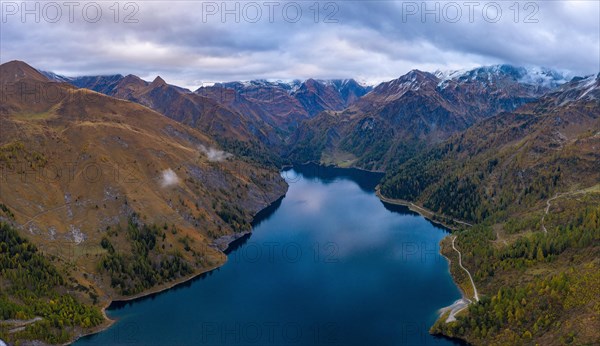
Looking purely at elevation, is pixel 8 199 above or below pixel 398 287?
above

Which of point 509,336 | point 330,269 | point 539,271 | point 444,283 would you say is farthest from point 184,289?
point 539,271

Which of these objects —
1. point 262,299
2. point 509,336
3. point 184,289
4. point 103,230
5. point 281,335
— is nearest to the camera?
point 509,336

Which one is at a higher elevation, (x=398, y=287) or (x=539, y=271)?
(x=539, y=271)

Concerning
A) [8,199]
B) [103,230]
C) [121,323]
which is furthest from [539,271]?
[8,199]

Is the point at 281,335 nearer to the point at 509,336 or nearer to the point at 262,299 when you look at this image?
the point at 262,299

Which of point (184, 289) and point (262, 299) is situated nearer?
point (262, 299)

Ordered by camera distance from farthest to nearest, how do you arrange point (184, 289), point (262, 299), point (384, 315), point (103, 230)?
point (103, 230) < point (184, 289) < point (262, 299) < point (384, 315)

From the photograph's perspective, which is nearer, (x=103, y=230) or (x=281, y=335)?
(x=281, y=335)

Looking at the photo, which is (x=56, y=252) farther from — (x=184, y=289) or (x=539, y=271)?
(x=539, y=271)

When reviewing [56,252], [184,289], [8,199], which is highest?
[8,199]
